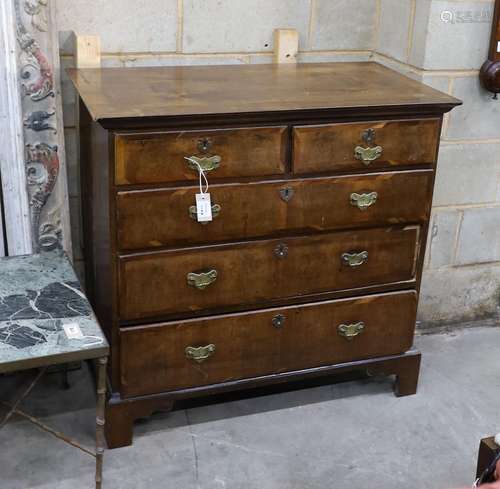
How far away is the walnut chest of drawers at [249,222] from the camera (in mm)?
2400

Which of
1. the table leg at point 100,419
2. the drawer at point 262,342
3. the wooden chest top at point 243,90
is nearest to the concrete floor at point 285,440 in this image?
the table leg at point 100,419

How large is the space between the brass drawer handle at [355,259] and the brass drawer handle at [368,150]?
1.02 ft

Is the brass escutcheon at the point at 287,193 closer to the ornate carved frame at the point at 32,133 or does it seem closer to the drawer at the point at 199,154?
the drawer at the point at 199,154

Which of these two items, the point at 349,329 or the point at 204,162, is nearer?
the point at 204,162

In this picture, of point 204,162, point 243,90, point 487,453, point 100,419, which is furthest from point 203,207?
point 487,453

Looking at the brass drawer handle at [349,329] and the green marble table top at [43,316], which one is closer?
the green marble table top at [43,316]

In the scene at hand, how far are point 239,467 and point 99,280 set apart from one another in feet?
2.51

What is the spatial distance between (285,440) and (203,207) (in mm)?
868

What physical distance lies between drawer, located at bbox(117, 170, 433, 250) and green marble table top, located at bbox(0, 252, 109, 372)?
0.83 ft

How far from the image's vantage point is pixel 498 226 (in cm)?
341

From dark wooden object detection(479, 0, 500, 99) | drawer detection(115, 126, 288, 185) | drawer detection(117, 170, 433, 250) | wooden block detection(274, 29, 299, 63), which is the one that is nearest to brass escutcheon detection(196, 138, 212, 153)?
drawer detection(115, 126, 288, 185)

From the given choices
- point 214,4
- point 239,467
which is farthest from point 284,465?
point 214,4

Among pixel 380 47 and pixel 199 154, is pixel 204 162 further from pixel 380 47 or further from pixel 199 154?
pixel 380 47

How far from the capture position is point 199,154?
2400 mm
